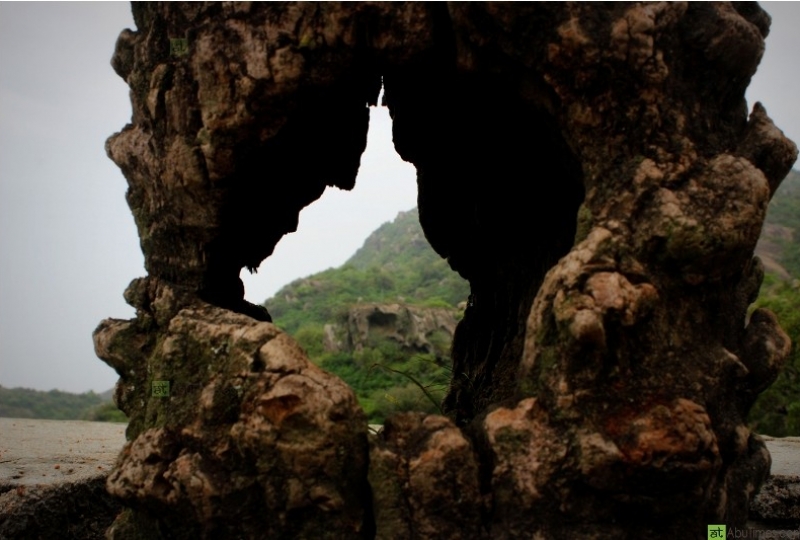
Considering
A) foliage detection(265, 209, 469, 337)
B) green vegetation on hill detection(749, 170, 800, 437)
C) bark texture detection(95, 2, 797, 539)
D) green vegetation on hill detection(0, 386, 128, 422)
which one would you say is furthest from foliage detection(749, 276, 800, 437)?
green vegetation on hill detection(0, 386, 128, 422)

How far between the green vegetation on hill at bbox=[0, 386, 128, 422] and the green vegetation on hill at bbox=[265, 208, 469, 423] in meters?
12.0

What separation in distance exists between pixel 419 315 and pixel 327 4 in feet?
80.3

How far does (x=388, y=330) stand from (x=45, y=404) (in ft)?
93.3

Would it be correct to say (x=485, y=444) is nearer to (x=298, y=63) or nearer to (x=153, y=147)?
(x=298, y=63)

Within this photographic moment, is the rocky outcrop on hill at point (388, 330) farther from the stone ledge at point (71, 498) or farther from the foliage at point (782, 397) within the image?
the stone ledge at point (71, 498)

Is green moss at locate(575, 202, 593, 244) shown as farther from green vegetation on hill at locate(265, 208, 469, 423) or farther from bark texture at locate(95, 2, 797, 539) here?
green vegetation on hill at locate(265, 208, 469, 423)

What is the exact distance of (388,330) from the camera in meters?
27.1

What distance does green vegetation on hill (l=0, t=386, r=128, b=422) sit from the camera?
3719 centimetres

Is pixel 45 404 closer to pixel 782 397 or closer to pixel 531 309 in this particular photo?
pixel 782 397

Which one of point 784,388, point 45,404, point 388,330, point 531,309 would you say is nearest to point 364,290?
point 388,330

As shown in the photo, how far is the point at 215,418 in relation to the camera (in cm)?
391

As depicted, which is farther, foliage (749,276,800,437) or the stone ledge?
foliage (749,276,800,437)

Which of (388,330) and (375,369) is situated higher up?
(388,330)

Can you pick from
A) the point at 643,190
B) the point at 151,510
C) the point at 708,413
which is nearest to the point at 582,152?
the point at 643,190
